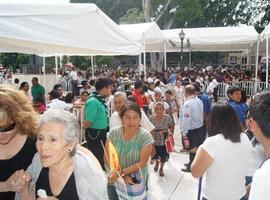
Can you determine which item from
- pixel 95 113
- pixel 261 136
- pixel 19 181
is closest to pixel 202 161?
pixel 261 136

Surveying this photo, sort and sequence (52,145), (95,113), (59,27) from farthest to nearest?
(95,113) → (59,27) → (52,145)

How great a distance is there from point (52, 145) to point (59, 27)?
244 cm

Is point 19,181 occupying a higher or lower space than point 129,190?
higher

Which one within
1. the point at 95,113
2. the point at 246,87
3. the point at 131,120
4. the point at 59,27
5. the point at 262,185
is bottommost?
the point at 246,87

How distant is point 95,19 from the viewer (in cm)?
490

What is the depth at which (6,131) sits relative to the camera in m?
2.30

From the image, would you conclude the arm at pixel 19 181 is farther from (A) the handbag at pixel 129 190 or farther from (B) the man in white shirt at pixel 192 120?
(B) the man in white shirt at pixel 192 120

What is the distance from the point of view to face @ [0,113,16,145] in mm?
2279

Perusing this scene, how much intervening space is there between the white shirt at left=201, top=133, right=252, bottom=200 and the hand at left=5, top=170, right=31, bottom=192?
148 cm

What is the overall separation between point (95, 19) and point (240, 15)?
4050 cm

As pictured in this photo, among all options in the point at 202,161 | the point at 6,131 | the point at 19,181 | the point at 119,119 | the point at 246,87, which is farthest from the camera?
the point at 246,87

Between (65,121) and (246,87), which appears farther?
(246,87)

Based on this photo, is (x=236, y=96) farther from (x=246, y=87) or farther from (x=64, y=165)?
(x=246, y=87)

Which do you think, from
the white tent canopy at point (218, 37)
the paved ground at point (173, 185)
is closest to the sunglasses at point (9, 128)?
the paved ground at point (173, 185)
